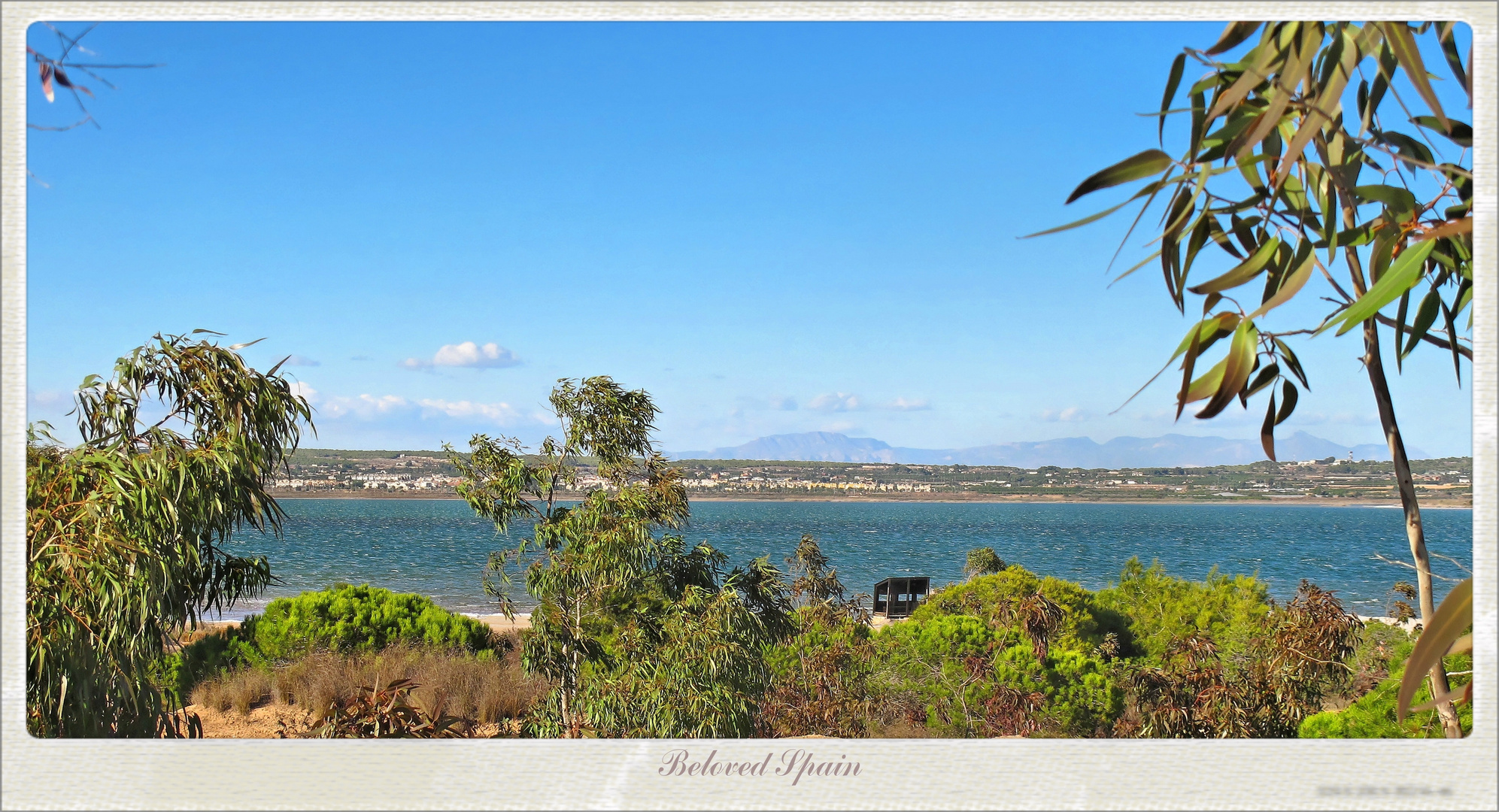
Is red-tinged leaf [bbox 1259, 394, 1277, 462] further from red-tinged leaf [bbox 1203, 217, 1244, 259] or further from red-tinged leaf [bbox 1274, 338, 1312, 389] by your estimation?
red-tinged leaf [bbox 1203, 217, 1244, 259]

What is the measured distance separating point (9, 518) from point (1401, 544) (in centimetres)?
2689

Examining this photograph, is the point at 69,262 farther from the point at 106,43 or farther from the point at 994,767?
the point at 994,767

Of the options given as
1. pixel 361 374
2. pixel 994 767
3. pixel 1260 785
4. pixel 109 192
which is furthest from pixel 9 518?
pixel 361 374

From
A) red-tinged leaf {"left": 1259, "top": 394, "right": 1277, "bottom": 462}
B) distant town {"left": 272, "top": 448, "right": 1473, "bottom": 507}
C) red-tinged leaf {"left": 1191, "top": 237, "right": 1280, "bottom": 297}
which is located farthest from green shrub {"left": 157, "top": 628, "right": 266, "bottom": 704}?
red-tinged leaf {"left": 1191, "top": 237, "right": 1280, "bottom": 297}

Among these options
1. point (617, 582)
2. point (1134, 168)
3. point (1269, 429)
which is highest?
point (1134, 168)

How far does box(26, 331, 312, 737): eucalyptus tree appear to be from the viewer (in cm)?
204

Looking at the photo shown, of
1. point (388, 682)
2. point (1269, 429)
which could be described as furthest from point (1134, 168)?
point (388, 682)

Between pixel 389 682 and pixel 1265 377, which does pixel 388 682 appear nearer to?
pixel 389 682

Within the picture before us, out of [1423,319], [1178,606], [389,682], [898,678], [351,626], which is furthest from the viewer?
[1178,606]

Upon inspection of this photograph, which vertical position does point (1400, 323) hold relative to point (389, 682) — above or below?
above

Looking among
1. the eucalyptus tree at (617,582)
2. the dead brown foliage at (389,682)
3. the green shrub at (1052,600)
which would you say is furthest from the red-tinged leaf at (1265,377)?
the green shrub at (1052,600)

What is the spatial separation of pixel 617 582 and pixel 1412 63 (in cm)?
314

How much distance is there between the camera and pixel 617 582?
3811mm

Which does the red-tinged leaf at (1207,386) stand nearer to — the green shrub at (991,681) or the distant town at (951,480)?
the distant town at (951,480)
